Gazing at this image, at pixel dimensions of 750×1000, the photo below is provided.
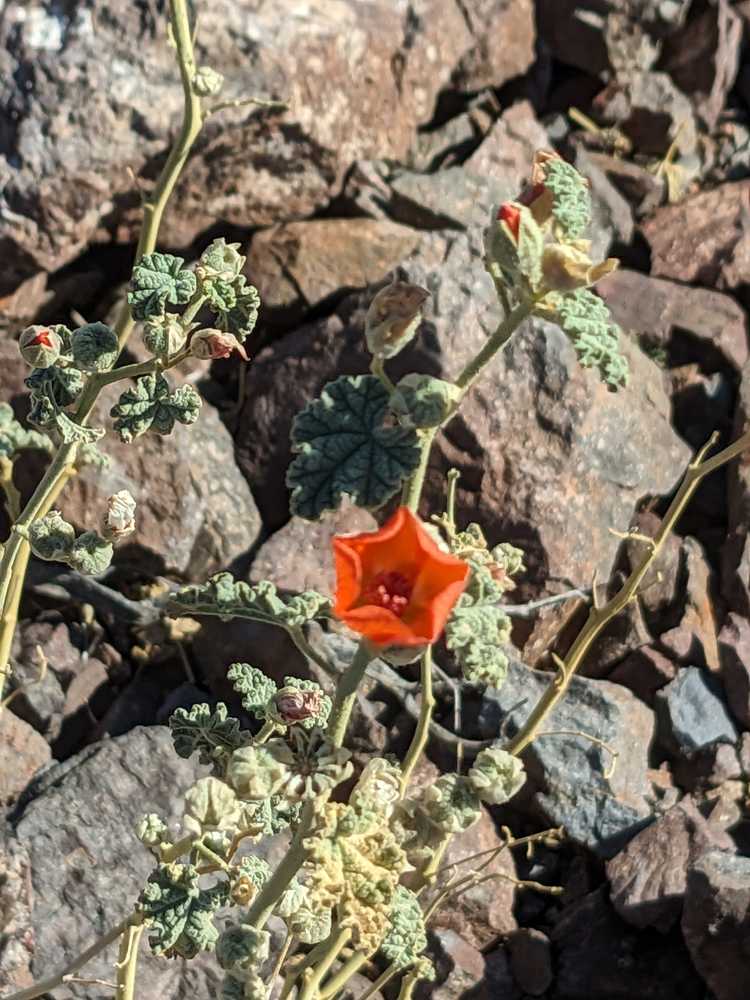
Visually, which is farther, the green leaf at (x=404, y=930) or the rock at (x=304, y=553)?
the rock at (x=304, y=553)

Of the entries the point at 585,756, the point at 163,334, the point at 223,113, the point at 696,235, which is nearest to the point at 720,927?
the point at 585,756

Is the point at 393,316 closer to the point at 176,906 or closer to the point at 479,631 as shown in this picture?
the point at 479,631

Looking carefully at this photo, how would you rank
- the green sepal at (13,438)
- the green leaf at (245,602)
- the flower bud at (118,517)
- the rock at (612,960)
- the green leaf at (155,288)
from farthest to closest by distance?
the rock at (612,960) → the green sepal at (13,438) → the flower bud at (118,517) → the green leaf at (155,288) → the green leaf at (245,602)

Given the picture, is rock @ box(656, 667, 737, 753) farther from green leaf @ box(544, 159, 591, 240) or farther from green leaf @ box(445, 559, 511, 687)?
green leaf @ box(544, 159, 591, 240)

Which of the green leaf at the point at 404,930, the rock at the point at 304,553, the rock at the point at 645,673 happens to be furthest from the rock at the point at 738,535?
the green leaf at the point at 404,930

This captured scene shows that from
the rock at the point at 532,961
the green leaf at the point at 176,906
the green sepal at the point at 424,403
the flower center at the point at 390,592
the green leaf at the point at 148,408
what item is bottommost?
the rock at the point at 532,961

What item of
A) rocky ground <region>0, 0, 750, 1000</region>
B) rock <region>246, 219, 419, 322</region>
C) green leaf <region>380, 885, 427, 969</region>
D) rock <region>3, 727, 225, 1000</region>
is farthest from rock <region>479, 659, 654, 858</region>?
rock <region>246, 219, 419, 322</region>

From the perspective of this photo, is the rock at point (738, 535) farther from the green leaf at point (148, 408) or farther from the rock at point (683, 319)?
the green leaf at point (148, 408)
